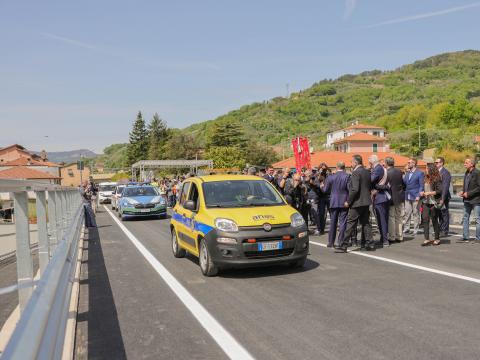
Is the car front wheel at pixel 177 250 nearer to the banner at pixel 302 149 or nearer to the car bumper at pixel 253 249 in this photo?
the car bumper at pixel 253 249

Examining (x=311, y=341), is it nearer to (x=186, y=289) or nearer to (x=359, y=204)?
(x=186, y=289)

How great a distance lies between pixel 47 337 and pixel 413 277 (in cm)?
604

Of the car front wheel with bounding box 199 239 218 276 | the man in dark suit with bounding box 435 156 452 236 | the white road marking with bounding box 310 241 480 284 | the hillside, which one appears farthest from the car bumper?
the hillside

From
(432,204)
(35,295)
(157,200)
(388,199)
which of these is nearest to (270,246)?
(388,199)

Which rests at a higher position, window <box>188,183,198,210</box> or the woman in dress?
window <box>188,183,198,210</box>

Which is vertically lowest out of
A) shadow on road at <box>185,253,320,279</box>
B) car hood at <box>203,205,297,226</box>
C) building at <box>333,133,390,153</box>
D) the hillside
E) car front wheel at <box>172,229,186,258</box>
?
shadow on road at <box>185,253,320,279</box>

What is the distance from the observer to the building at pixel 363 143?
112188 millimetres

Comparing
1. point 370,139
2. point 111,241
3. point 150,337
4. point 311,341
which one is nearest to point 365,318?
point 311,341

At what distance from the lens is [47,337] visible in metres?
2.54

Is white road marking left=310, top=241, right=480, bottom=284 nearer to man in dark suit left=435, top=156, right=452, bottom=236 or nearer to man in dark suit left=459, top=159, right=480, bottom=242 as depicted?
man in dark suit left=435, top=156, right=452, bottom=236

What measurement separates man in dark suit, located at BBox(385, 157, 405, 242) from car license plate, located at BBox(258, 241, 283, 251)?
4745mm

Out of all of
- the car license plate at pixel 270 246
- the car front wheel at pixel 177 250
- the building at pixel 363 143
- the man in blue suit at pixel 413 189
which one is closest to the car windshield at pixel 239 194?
the car license plate at pixel 270 246

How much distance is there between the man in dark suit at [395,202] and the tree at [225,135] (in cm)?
8971

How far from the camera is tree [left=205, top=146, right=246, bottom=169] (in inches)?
3501
